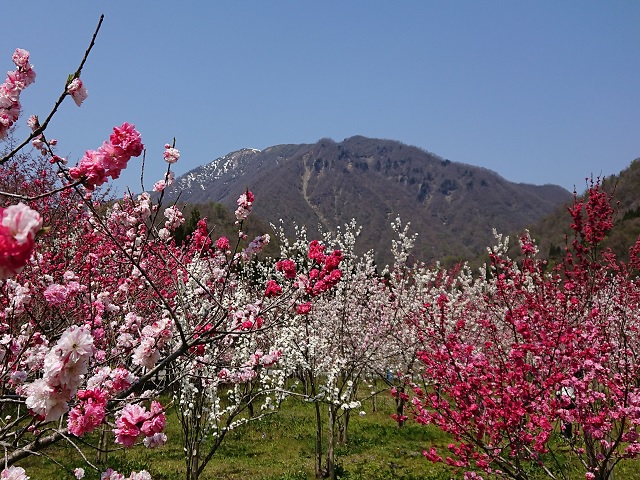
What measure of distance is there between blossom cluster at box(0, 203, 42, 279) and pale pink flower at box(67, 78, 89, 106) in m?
1.63

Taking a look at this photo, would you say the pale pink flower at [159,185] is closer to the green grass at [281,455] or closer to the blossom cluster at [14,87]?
the blossom cluster at [14,87]

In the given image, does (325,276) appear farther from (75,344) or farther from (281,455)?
(281,455)

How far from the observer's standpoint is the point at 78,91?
253 centimetres

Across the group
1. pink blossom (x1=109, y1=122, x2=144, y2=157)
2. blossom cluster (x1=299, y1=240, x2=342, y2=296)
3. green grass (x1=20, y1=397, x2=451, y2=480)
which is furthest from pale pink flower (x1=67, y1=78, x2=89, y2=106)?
green grass (x1=20, y1=397, x2=451, y2=480)

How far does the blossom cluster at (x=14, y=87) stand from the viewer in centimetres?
250

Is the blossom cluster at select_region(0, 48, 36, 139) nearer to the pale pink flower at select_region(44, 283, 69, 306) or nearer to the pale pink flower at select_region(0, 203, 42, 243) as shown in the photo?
the pale pink flower at select_region(0, 203, 42, 243)

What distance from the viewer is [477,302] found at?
21969 millimetres

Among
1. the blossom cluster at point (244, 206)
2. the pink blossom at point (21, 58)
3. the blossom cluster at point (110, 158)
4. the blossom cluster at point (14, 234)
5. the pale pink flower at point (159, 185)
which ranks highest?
the pink blossom at point (21, 58)

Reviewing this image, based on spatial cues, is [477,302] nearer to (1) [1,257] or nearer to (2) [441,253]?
(1) [1,257]

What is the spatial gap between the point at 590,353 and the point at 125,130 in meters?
5.44

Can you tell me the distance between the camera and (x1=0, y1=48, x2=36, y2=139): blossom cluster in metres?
2.50

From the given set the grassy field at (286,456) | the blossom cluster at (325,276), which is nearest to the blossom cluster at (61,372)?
the blossom cluster at (325,276)

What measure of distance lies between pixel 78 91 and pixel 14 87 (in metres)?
0.49

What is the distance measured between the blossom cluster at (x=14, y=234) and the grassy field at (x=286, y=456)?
25.8ft
